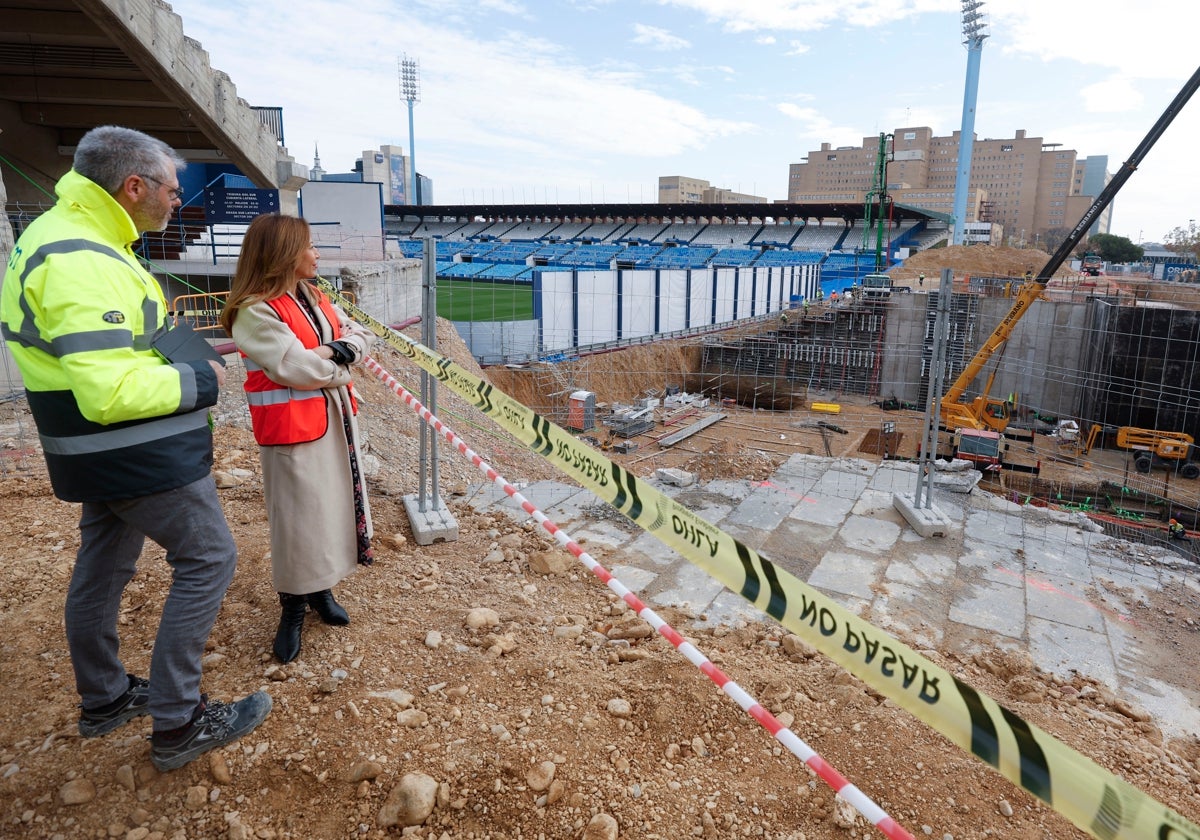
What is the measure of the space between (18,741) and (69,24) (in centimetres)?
996

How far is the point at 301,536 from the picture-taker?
2623mm

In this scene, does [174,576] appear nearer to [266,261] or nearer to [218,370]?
[218,370]

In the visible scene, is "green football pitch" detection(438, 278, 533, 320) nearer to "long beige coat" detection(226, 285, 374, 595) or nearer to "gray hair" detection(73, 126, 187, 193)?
"long beige coat" detection(226, 285, 374, 595)

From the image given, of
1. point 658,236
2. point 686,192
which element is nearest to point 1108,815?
point 658,236

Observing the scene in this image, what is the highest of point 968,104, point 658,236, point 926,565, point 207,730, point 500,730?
point 968,104

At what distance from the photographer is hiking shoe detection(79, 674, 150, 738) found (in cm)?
225

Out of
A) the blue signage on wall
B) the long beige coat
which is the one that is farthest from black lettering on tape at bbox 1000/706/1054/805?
the blue signage on wall

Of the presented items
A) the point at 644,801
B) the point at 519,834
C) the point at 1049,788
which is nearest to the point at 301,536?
the point at 519,834

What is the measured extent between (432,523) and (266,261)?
200cm

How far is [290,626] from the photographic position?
8.93 ft

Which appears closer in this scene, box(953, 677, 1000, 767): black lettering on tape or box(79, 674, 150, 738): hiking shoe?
box(953, 677, 1000, 767): black lettering on tape

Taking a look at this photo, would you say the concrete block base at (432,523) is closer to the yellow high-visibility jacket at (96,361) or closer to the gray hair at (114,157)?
the yellow high-visibility jacket at (96,361)

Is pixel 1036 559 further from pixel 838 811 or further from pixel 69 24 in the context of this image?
pixel 69 24

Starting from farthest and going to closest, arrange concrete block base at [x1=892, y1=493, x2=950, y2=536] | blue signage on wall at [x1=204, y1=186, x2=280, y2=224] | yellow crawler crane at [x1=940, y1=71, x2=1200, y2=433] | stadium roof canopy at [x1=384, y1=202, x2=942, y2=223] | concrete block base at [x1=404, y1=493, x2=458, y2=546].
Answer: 1. stadium roof canopy at [x1=384, y1=202, x2=942, y2=223]
2. yellow crawler crane at [x1=940, y1=71, x2=1200, y2=433]
3. blue signage on wall at [x1=204, y1=186, x2=280, y2=224]
4. concrete block base at [x1=892, y1=493, x2=950, y2=536]
5. concrete block base at [x1=404, y1=493, x2=458, y2=546]
